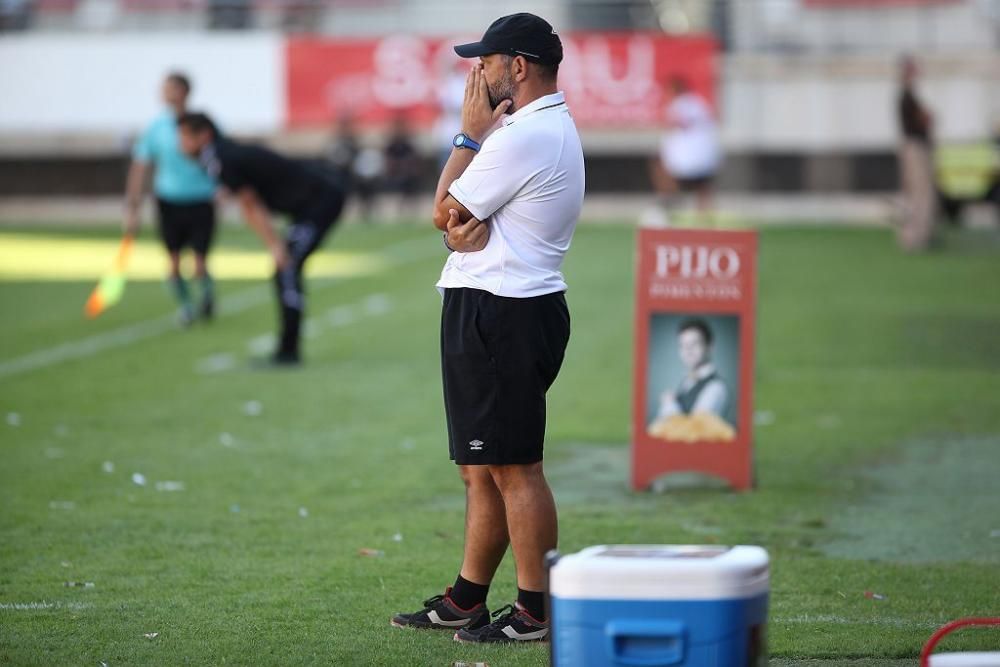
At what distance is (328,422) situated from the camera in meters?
11.3

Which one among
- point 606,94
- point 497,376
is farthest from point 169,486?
point 606,94

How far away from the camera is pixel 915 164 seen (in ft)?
78.4

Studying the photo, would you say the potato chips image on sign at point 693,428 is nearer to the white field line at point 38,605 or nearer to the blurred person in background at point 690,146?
the white field line at point 38,605

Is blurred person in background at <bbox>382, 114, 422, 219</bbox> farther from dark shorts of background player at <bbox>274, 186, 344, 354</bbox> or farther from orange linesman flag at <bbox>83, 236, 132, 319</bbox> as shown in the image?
dark shorts of background player at <bbox>274, 186, 344, 354</bbox>

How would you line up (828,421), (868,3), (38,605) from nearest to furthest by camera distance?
1. (38,605)
2. (828,421)
3. (868,3)

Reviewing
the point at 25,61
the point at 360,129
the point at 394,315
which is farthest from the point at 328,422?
the point at 25,61

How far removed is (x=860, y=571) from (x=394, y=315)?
10.8 m

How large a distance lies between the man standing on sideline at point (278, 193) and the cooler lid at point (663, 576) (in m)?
8.98

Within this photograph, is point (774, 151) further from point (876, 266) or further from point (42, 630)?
point (42, 630)

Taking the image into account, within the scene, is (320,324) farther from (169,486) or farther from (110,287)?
(169,486)

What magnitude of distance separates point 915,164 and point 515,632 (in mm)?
19106

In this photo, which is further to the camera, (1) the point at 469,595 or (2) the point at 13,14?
(2) the point at 13,14

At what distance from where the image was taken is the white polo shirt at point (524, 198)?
5707 millimetres

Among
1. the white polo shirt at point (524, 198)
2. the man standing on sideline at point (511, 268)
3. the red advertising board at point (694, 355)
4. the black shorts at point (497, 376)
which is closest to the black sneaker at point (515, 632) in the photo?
the man standing on sideline at point (511, 268)
